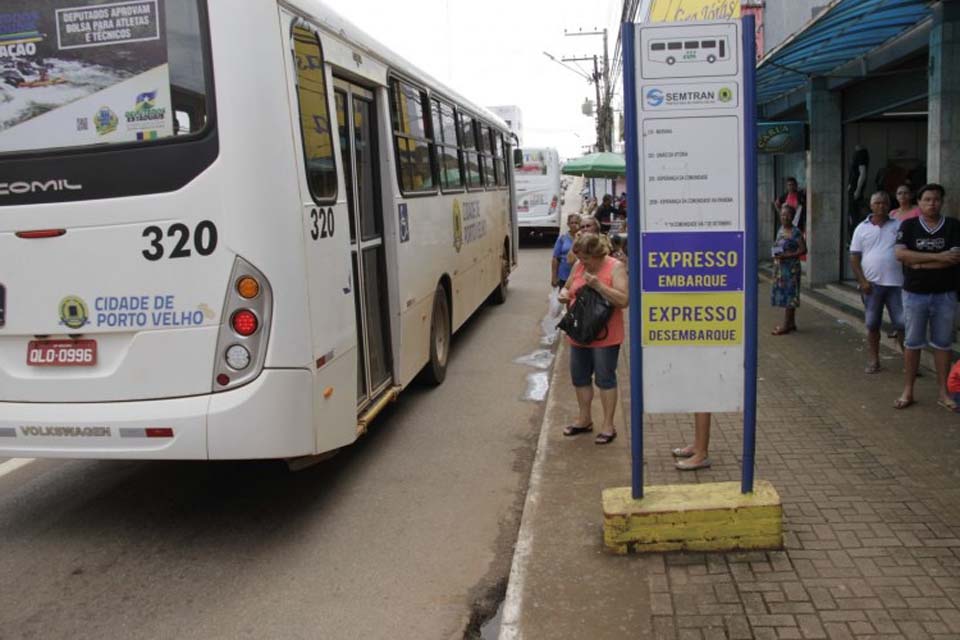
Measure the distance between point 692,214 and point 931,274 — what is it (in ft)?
10.3

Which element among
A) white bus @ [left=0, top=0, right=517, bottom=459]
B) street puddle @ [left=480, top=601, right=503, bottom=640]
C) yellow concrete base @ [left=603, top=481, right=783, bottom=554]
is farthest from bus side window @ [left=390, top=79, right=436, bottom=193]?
street puddle @ [left=480, top=601, right=503, bottom=640]

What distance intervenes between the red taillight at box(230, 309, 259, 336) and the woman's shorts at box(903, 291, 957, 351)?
16.1 ft

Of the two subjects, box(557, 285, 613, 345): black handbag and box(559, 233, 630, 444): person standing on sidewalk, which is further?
box(557, 285, 613, 345): black handbag

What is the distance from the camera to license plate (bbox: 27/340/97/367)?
14.9ft

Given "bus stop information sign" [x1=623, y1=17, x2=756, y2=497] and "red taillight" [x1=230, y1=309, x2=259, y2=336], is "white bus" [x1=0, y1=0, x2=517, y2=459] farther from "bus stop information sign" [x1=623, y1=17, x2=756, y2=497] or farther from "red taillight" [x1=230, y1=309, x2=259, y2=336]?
"bus stop information sign" [x1=623, y1=17, x2=756, y2=497]

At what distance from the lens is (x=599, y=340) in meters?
Result: 6.25

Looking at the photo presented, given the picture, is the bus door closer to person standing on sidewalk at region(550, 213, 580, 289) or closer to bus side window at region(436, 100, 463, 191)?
bus side window at region(436, 100, 463, 191)

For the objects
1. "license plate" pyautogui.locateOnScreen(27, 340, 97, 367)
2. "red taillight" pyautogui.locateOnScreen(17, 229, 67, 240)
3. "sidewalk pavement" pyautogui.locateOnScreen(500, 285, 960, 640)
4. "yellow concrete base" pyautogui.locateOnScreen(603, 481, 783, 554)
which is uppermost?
"red taillight" pyautogui.locateOnScreen(17, 229, 67, 240)

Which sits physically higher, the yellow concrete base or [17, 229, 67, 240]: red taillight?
[17, 229, 67, 240]: red taillight

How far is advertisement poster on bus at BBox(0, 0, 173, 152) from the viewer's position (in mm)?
4426

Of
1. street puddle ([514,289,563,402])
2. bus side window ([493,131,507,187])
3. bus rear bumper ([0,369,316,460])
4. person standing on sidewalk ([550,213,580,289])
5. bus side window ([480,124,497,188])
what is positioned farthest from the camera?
bus side window ([493,131,507,187])

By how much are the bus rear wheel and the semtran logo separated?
4043mm

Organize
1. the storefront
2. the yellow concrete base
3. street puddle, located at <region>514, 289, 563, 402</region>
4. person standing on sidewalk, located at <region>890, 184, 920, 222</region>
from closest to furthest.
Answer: the yellow concrete base, person standing on sidewalk, located at <region>890, 184, 920, 222</region>, the storefront, street puddle, located at <region>514, 289, 563, 402</region>

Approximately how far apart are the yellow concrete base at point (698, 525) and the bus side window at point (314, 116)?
2.46 m
